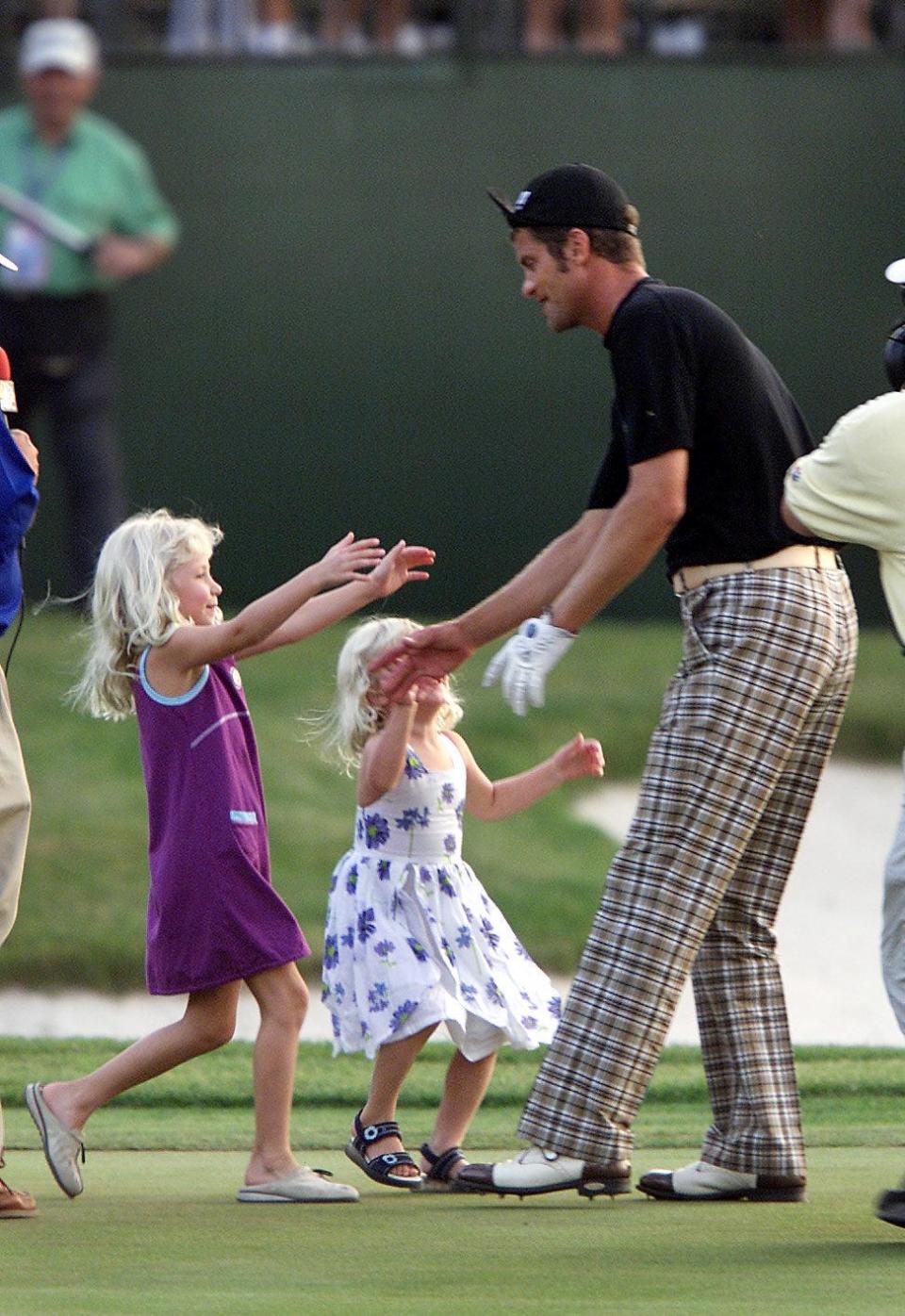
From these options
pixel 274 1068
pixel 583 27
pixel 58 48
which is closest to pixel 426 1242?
pixel 274 1068

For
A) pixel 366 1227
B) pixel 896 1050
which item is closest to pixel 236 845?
pixel 366 1227

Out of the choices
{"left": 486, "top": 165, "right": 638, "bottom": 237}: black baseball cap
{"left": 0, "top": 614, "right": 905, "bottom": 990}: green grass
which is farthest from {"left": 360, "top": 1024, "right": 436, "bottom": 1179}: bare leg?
{"left": 0, "top": 614, "right": 905, "bottom": 990}: green grass

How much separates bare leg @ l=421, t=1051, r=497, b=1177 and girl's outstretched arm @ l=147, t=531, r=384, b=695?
3.24ft

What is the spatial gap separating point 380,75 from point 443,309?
50.4 inches

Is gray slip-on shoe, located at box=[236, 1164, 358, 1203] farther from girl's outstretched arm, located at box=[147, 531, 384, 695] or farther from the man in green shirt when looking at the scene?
the man in green shirt

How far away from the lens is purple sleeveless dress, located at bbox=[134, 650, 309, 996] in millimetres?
4707

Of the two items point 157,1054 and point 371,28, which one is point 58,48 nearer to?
point 371,28

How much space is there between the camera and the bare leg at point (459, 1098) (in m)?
4.99

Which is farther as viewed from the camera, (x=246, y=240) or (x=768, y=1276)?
(x=246, y=240)

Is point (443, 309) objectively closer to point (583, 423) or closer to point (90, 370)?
point (583, 423)

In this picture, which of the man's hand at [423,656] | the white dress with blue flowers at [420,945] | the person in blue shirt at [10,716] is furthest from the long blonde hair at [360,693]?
the person in blue shirt at [10,716]

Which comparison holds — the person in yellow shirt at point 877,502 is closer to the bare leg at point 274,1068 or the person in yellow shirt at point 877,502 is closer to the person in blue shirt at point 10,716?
the bare leg at point 274,1068

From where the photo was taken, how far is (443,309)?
13.2 meters

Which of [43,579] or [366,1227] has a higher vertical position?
[366,1227]
